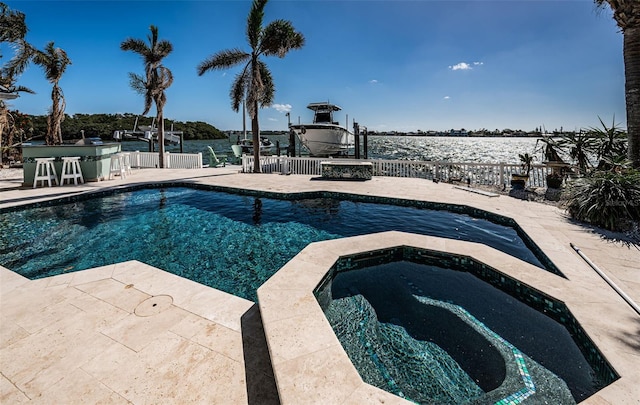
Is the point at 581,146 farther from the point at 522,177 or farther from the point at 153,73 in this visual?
the point at 153,73

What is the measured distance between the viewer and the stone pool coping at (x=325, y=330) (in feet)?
5.56

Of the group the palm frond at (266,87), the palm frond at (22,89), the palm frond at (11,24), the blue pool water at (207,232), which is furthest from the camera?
the palm frond at (22,89)

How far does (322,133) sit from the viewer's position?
859 inches

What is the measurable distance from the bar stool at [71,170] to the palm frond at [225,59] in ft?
21.5

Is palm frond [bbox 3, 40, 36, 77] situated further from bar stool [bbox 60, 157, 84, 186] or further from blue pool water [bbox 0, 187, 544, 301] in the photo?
Result: blue pool water [bbox 0, 187, 544, 301]

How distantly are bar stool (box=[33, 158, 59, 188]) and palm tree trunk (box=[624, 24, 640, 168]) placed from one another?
16595 millimetres

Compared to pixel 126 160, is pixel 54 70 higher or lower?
higher

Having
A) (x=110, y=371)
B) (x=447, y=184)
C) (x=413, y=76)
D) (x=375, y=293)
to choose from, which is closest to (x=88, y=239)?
(x=110, y=371)

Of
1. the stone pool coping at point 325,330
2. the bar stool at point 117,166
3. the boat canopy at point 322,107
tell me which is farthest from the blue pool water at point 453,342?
the boat canopy at point 322,107

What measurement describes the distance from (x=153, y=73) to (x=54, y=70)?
4.31 m

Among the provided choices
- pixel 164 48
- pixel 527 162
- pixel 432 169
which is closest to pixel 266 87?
pixel 164 48

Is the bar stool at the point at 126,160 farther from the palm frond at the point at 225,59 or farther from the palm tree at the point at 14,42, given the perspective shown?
the palm frond at the point at 225,59

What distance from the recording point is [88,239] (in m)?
5.29

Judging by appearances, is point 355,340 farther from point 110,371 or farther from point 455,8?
point 455,8
